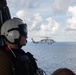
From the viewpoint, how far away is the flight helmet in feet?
11.8

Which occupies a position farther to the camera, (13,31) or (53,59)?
(53,59)

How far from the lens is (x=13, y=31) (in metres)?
3.62

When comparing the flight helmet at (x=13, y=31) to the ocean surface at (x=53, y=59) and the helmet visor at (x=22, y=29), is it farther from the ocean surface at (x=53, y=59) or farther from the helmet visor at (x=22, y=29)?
the ocean surface at (x=53, y=59)

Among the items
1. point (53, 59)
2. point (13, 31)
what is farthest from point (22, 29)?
point (53, 59)

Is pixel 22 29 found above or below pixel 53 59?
above

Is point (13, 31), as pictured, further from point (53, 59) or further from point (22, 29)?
point (53, 59)

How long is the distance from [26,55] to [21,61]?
184mm

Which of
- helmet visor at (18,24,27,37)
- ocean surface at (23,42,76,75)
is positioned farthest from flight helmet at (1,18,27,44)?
ocean surface at (23,42,76,75)

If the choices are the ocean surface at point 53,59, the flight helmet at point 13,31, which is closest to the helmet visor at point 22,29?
the flight helmet at point 13,31

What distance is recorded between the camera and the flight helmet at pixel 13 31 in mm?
3600

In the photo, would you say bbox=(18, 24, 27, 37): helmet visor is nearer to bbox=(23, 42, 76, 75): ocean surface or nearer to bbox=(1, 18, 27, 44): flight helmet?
bbox=(1, 18, 27, 44): flight helmet

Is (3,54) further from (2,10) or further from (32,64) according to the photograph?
(2,10)

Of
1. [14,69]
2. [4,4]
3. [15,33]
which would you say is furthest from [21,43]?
[4,4]

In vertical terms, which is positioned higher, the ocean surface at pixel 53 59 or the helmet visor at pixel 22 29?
the helmet visor at pixel 22 29
